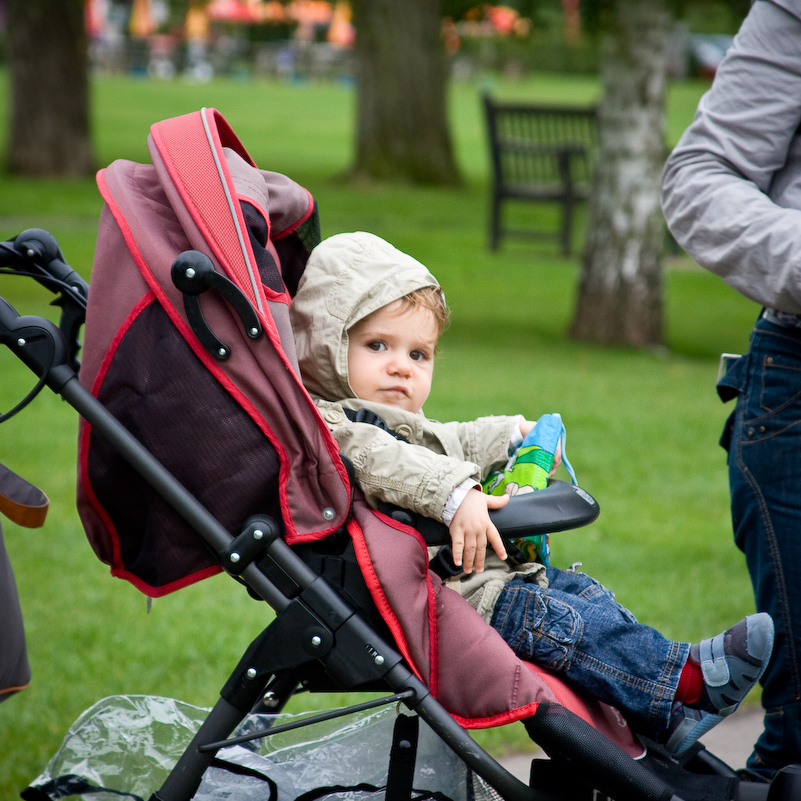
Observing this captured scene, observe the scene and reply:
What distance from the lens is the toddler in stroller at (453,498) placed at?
195cm

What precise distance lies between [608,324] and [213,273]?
7.27 meters

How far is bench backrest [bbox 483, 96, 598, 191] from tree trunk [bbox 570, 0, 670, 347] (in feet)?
10.8

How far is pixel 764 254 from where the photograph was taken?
6.77 feet

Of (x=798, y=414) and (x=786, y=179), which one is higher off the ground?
(x=786, y=179)

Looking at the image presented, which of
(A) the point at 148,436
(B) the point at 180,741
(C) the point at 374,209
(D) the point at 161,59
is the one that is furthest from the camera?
(D) the point at 161,59

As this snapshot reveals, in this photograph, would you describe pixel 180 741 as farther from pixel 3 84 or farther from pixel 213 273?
pixel 3 84

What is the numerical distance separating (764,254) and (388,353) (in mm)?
757

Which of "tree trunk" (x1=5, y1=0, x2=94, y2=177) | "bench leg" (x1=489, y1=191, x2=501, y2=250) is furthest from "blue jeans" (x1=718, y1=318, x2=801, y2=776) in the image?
"tree trunk" (x1=5, y1=0, x2=94, y2=177)

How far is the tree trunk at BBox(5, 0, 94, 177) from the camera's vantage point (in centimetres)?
1515

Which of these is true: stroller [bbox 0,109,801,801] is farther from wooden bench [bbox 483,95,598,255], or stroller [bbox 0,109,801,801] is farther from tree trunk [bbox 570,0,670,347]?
wooden bench [bbox 483,95,598,255]

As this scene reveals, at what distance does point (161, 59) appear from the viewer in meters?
55.4

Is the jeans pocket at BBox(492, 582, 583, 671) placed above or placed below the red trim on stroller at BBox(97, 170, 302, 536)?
below

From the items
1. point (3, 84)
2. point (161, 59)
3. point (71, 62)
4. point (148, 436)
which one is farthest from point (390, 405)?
point (161, 59)

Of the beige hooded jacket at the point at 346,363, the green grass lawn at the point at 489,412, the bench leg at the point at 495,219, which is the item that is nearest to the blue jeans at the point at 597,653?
the beige hooded jacket at the point at 346,363
